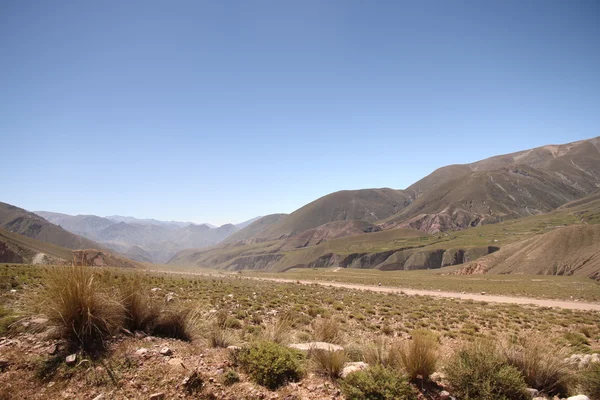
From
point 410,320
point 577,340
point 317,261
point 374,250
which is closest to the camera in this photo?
point 577,340

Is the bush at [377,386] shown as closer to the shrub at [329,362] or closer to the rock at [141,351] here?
the shrub at [329,362]

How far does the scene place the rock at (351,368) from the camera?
5.23 metres

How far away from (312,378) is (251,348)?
124 cm

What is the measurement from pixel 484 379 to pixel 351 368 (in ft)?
7.13

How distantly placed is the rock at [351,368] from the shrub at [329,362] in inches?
3.0

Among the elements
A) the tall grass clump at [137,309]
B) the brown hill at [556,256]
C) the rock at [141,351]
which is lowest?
the brown hill at [556,256]

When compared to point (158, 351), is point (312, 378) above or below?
below

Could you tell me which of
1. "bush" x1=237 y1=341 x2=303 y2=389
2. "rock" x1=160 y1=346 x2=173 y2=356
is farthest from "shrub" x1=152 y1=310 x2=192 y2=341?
"bush" x1=237 y1=341 x2=303 y2=389

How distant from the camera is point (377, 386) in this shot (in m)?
4.38

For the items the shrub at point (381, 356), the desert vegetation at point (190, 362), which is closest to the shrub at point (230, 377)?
the desert vegetation at point (190, 362)

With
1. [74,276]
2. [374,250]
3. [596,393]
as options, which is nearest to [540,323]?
[596,393]

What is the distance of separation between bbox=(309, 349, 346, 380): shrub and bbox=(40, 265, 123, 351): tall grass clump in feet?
12.5

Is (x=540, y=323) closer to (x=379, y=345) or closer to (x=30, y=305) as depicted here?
(x=379, y=345)

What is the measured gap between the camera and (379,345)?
6273 millimetres
